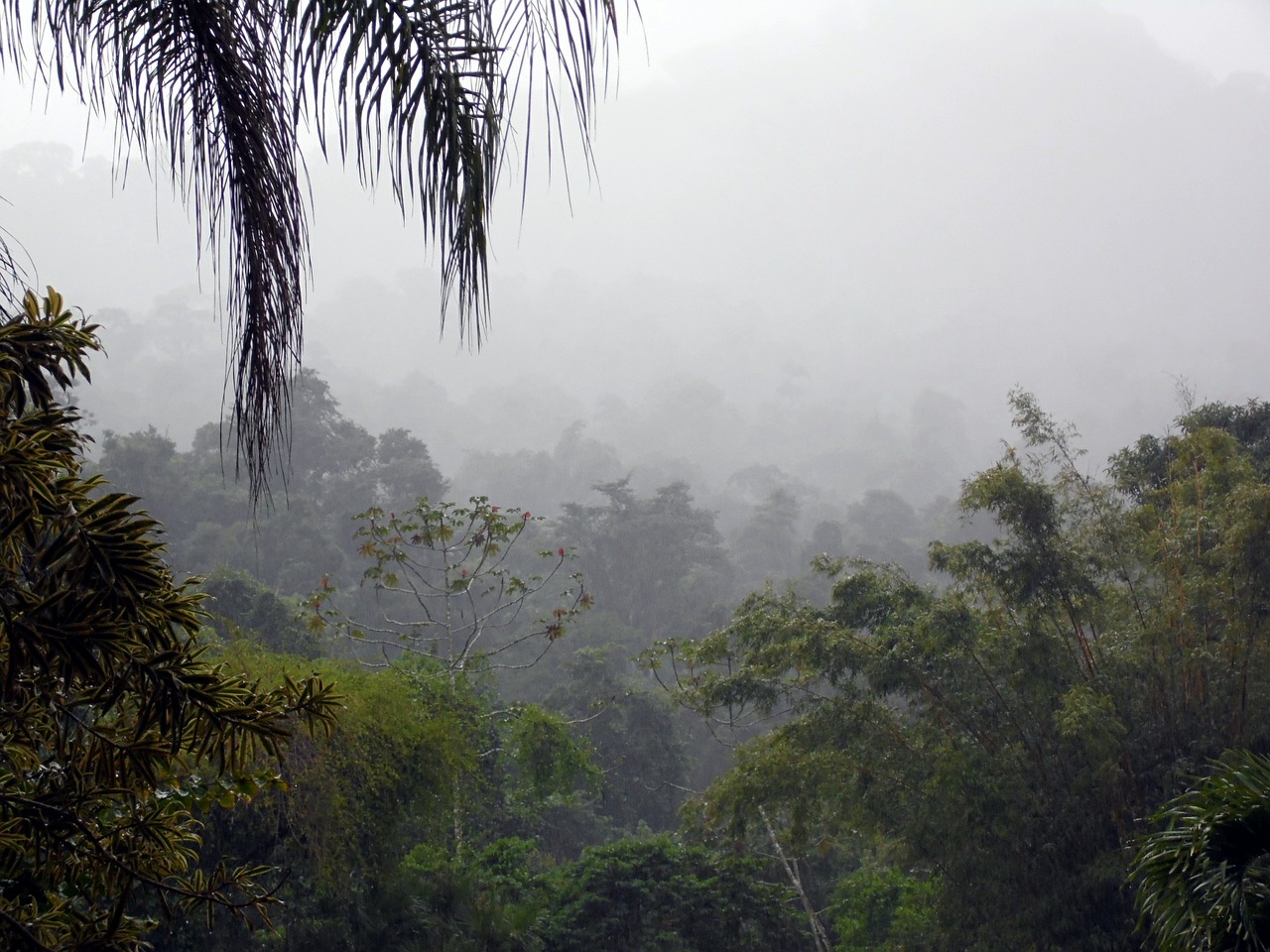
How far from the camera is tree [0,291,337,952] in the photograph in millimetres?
1284

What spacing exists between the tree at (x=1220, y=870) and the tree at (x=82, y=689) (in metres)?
3.60

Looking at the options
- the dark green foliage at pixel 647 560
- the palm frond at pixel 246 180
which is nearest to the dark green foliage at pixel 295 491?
the dark green foliage at pixel 647 560

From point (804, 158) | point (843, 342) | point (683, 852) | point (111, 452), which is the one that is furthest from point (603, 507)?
point (804, 158)

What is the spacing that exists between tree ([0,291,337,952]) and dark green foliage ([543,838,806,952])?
864 centimetres

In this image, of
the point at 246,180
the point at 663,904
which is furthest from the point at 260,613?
the point at 246,180

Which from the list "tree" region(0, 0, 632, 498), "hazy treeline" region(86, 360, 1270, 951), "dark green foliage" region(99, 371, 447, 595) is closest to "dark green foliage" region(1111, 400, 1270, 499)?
"hazy treeline" region(86, 360, 1270, 951)

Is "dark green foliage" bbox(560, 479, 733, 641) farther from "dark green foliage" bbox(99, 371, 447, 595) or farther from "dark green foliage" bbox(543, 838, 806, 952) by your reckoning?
"dark green foliage" bbox(543, 838, 806, 952)

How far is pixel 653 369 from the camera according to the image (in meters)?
90.1

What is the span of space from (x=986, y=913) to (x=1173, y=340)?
97.5m

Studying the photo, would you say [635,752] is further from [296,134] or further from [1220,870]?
[296,134]

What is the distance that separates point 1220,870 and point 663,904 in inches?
280

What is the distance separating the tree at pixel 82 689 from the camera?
4.21 ft

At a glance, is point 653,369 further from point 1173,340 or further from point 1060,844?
point 1060,844

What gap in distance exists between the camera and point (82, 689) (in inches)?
58.5
